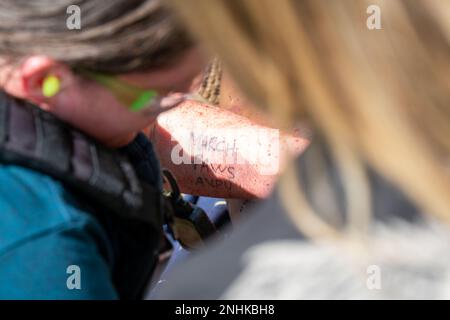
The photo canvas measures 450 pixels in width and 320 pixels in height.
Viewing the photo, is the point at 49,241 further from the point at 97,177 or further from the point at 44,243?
the point at 97,177

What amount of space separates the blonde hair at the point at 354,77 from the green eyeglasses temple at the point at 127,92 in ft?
1.58

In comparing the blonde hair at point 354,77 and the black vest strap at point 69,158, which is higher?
the blonde hair at point 354,77

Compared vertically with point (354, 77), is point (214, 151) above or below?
below

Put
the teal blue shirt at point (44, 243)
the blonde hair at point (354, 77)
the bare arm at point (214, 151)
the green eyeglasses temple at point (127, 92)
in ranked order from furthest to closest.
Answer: the bare arm at point (214, 151)
the green eyeglasses temple at point (127, 92)
the teal blue shirt at point (44, 243)
the blonde hair at point (354, 77)

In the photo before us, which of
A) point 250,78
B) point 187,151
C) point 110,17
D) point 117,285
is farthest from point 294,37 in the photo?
point 187,151

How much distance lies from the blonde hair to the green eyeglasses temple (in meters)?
0.48

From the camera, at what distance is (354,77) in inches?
26.1

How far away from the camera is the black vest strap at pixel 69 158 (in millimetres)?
1117

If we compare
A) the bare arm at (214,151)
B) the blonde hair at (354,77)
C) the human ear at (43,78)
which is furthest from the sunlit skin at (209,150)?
the blonde hair at (354,77)

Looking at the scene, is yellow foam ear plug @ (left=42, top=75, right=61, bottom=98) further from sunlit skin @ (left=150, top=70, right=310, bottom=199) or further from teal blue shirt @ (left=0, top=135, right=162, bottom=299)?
sunlit skin @ (left=150, top=70, right=310, bottom=199)

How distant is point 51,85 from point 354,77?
0.64 meters

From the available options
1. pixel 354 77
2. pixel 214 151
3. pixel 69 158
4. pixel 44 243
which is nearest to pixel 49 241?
pixel 44 243

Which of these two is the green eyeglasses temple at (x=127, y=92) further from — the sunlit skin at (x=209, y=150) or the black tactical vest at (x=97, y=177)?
the sunlit skin at (x=209, y=150)
